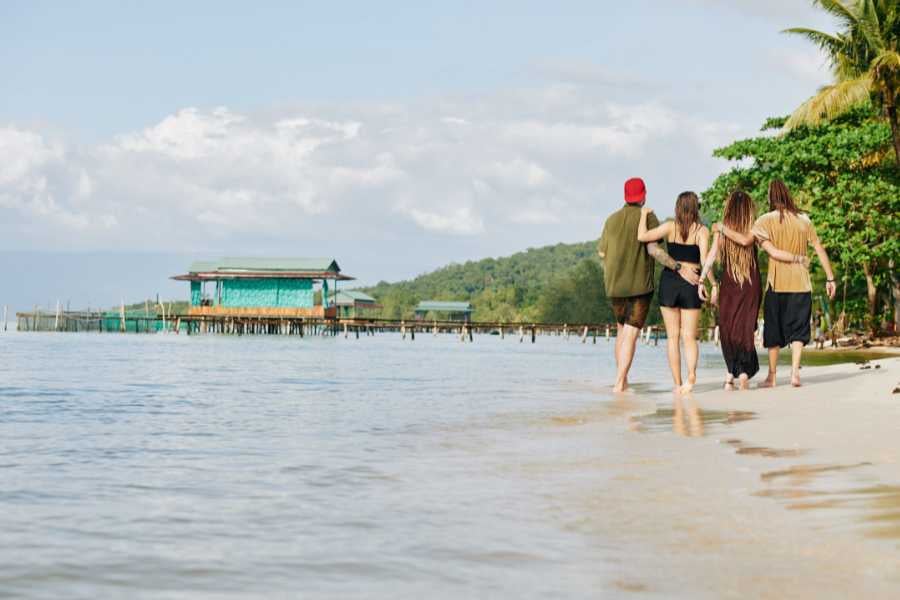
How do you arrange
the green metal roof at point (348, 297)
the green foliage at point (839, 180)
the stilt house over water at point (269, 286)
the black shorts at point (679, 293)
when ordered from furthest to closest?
the green metal roof at point (348, 297) → the stilt house over water at point (269, 286) → the green foliage at point (839, 180) → the black shorts at point (679, 293)

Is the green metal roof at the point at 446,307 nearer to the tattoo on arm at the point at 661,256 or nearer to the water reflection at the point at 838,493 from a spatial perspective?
the tattoo on arm at the point at 661,256

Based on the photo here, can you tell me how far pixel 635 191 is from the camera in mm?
9906

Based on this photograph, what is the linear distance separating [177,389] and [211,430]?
551cm

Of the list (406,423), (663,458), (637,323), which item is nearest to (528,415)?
(406,423)

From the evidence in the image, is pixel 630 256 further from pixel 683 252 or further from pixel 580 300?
pixel 580 300

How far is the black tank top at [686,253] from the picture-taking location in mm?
9750

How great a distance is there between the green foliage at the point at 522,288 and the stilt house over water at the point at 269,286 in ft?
130

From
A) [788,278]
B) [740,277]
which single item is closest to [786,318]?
[788,278]

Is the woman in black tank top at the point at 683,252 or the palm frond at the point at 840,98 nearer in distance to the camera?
the woman in black tank top at the point at 683,252

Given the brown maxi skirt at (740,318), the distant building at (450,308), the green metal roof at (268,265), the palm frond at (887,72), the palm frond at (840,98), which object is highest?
the palm frond at (887,72)

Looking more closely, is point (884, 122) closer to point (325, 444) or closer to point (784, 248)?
point (784, 248)

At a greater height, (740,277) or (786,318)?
(740,277)

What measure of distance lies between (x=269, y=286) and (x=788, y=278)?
58.6 meters

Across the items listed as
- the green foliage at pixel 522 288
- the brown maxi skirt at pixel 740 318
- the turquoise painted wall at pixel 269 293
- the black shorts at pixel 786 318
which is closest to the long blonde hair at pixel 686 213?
the brown maxi skirt at pixel 740 318
